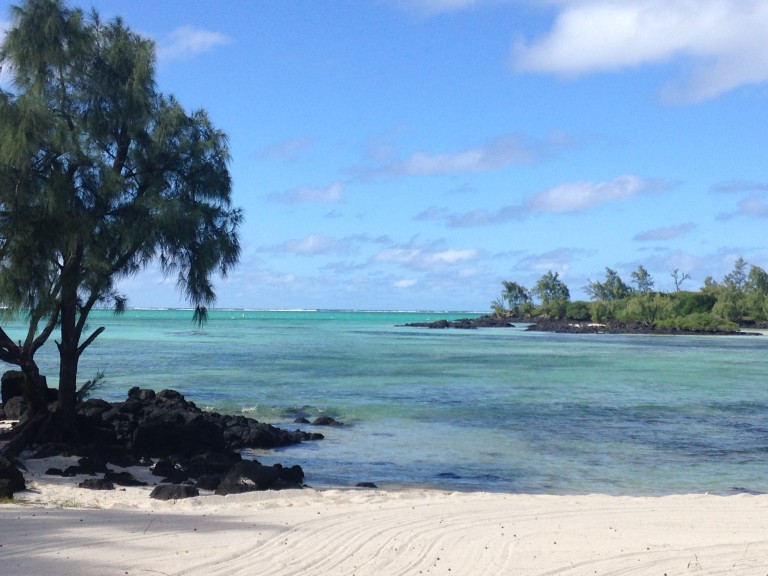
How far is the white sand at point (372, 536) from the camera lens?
8.47 m

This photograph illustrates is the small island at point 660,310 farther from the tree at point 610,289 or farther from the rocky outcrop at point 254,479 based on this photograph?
the rocky outcrop at point 254,479

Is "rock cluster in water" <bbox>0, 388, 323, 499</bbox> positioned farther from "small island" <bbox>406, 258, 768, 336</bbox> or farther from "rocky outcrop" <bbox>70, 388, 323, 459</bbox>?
"small island" <bbox>406, 258, 768, 336</bbox>

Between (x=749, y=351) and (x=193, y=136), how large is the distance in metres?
67.4

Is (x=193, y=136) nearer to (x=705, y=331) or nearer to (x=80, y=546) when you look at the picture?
(x=80, y=546)

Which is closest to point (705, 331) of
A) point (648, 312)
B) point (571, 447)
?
point (648, 312)

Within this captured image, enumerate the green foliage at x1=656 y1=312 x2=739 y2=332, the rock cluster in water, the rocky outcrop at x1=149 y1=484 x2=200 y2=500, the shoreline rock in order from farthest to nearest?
the green foliage at x1=656 y1=312 x2=739 y2=332 → the shoreline rock → the rock cluster in water → the rocky outcrop at x1=149 y1=484 x2=200 y2=500

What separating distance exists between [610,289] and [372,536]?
173232mm

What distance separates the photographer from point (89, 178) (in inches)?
663

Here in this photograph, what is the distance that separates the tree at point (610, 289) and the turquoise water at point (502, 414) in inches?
4697

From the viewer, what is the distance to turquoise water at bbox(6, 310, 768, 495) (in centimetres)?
1750

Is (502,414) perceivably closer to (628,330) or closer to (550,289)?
(628,330)

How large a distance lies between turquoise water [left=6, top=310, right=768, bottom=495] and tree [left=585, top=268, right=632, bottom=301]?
119 meters

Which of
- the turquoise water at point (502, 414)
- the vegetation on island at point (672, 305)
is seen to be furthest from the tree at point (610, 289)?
the turquoise water at point (502, 414)

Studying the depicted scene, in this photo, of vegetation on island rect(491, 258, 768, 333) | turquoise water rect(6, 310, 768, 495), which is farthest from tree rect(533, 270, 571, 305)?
turquoise water rect(6, 310, 768, 495)
